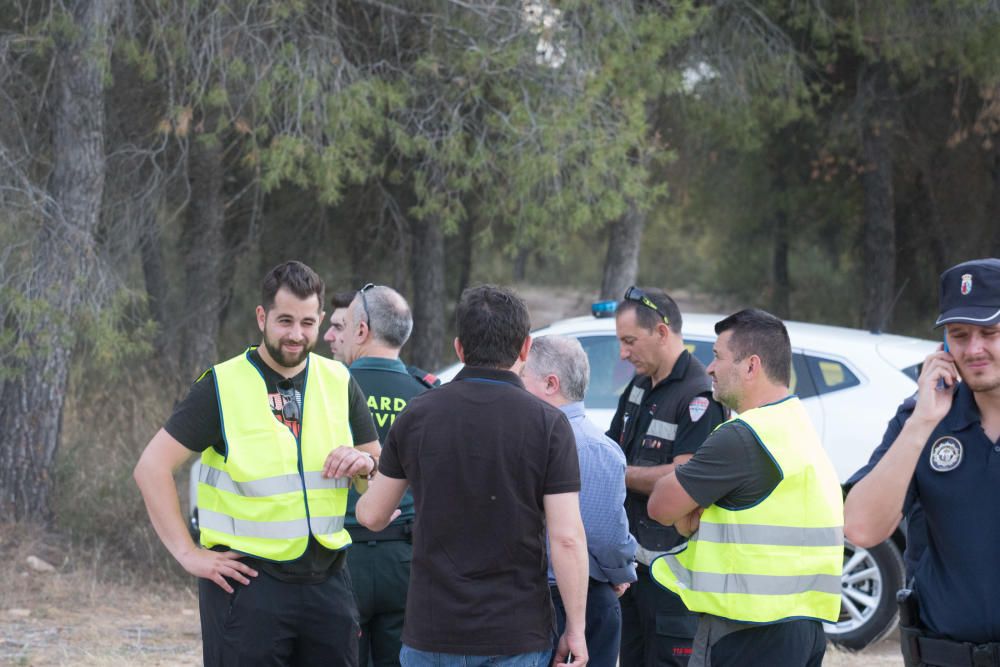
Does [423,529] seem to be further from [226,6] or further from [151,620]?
[226,6]

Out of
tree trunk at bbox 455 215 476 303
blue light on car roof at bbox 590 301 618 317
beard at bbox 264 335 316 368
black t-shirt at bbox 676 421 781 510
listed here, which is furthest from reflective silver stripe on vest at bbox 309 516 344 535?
tree trunk at bbox 455 215 476 303

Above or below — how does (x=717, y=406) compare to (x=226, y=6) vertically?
below

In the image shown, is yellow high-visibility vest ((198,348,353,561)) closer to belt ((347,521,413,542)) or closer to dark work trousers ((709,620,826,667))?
belt ((347,521,413,542))

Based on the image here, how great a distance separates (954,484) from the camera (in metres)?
3.09

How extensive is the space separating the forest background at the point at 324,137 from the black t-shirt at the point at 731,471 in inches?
219

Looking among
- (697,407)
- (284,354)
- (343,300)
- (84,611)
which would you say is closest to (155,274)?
(84,611)

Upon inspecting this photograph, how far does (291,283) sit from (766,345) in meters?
1.55

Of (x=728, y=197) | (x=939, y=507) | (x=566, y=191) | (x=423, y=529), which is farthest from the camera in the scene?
(x=728, y=197)

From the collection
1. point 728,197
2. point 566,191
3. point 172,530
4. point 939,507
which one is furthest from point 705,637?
point 728,197

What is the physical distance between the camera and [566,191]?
9.50m

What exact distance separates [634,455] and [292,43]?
5.01 m

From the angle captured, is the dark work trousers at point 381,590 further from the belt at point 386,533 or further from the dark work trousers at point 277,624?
the dark work trousers at point 277,624

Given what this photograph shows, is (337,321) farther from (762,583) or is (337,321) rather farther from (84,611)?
(84,611)

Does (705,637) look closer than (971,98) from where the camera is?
Yes
